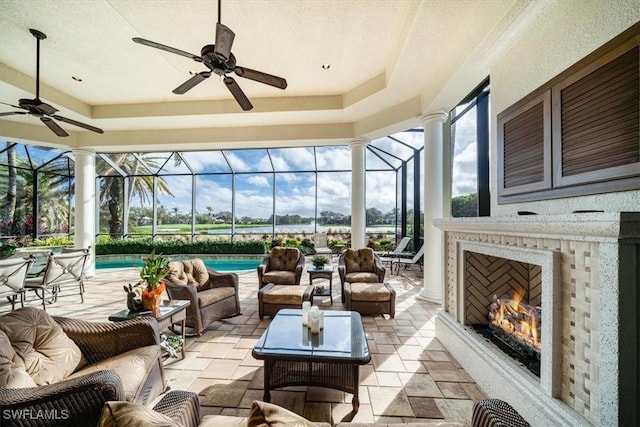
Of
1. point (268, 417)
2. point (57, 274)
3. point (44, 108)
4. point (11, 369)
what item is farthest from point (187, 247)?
point (268, 417)

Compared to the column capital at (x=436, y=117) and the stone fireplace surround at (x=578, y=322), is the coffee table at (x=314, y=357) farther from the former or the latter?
the column capital at (x=436, y=117)

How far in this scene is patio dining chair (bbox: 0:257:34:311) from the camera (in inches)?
141

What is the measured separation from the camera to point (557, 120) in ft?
6.21

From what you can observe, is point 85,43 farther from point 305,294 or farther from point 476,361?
point 476,361

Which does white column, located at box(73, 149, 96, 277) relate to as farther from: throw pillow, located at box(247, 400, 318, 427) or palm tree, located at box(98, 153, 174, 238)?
throw pillow, located at box(247, 400, 318, 427)

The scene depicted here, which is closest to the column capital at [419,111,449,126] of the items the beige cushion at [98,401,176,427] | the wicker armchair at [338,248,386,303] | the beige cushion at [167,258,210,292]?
the wicker armchair at [338,248,386,303]

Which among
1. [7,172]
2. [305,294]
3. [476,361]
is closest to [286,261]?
[305,294]

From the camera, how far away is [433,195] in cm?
448

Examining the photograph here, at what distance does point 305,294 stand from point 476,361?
6.80 feet

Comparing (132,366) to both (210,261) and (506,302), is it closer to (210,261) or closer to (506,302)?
(506,302)

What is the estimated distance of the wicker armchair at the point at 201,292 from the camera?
10.4ft

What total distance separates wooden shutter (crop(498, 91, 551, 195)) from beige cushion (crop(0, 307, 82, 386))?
3550mm

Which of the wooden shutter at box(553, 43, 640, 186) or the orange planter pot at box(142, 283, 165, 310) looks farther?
the orange planter pot at box(142, 283, 165, 310)

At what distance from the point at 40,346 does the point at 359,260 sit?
12.9ft
